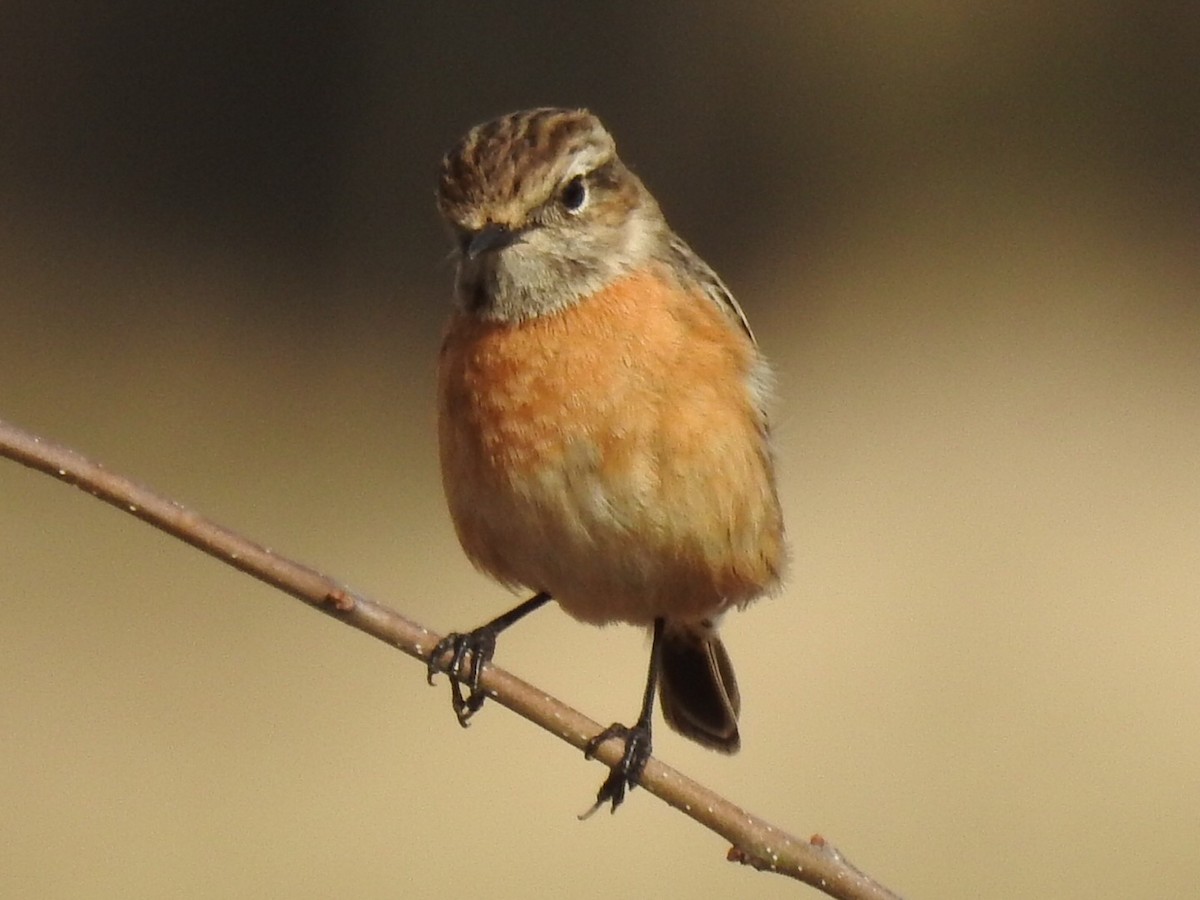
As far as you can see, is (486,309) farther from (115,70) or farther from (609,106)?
(115,70)

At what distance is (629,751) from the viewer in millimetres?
4211

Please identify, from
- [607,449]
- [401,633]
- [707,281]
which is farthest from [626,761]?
[707,281]

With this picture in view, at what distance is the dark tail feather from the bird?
71 centimetres

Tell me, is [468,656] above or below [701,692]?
below

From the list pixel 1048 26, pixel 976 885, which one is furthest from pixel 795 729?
pixel 1048 26

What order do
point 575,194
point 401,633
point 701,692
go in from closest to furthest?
point 401,633 → point 575,194 → point 701,692

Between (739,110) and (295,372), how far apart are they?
1.72 meters

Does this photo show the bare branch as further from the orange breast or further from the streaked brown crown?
the streaked brown crown

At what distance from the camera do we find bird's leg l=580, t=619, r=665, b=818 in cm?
396

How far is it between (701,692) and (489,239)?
60.9 inches

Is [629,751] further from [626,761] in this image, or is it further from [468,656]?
[468,656]

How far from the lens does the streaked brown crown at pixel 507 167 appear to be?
4043mm

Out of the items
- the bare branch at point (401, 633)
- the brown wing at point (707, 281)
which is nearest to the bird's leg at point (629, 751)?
the bare branch at point (401, 633)

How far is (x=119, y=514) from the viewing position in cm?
693
